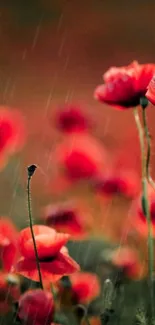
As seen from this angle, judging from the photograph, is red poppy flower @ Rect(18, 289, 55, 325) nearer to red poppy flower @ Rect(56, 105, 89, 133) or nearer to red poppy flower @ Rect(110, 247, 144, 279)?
red poppy flower @ Rect(110, 247, 144, 279)

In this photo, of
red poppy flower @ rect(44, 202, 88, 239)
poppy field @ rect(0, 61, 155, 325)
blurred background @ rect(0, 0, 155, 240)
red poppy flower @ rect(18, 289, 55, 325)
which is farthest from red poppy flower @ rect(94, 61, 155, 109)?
blurred background @ rect(0, 0, 155, 240)

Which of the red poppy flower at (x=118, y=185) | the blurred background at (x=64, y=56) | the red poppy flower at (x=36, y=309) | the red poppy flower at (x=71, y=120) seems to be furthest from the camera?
the blurred background at (x=64, y=56)

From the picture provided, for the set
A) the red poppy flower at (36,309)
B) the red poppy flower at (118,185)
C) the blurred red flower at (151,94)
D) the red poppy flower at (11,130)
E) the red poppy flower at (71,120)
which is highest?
the blurred red flower at (151,94)

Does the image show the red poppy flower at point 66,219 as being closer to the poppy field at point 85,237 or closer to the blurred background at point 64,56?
the poppy field at point 85,237

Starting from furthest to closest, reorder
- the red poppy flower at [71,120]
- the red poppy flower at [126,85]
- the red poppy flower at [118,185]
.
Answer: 1. the red poppy flower at [71,120]
2. the red poppy flower at [118,185]
3. the red poppy flower at [126,85]

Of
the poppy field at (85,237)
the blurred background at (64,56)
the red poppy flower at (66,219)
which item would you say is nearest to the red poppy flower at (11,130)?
the poppy field at (85,237)

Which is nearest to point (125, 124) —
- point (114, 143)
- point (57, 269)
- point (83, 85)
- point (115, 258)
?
point (114, 143)

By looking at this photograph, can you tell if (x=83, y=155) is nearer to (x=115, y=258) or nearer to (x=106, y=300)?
(x=115, y=258)
